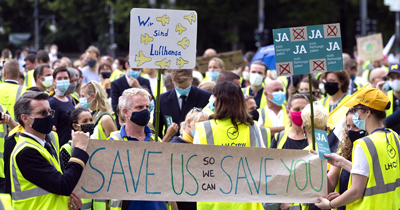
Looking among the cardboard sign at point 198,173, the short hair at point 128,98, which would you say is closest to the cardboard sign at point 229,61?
the short hair at point 128,98

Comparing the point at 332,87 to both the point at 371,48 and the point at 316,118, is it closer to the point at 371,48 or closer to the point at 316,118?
the point at 316,118

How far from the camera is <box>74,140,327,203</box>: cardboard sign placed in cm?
377

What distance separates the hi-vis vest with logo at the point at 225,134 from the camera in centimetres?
436

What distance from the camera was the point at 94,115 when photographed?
629cm

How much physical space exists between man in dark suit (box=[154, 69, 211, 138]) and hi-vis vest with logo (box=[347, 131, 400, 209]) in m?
2.96

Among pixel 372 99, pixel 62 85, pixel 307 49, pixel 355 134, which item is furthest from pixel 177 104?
pixel 372 99

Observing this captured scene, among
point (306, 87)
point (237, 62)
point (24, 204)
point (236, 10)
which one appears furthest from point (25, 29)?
point (24, 204)

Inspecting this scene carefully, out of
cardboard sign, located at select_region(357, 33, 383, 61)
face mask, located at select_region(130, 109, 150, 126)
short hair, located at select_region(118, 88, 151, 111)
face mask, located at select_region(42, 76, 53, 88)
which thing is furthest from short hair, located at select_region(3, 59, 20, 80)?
cardboard sign, located at select_region(357, 33, 383, 61)

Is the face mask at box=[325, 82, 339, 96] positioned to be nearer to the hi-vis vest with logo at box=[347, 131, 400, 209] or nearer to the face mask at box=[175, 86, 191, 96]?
the face mask at box=[175, 86, 191, 96]

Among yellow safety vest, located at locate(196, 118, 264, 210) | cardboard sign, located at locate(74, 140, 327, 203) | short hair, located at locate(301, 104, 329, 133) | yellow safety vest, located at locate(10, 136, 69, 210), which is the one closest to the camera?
yellow safety vest, located at locate(10, 136, 69, 210)

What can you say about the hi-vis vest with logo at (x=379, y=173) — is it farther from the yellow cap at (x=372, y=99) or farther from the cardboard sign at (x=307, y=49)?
the cardboard sign at (x=307, y=49)

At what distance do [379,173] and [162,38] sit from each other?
2047mm

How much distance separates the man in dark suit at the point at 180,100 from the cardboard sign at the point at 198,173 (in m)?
2.47

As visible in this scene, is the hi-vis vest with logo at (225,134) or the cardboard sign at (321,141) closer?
the cardboard sign at (321,141)
